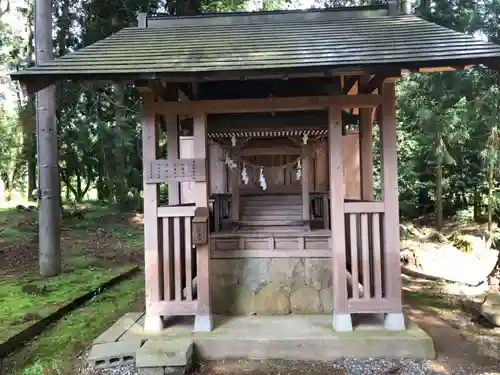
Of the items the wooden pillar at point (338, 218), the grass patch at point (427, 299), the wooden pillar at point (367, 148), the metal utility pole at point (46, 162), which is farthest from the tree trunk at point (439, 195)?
the metal utility pole at point (46, 162)

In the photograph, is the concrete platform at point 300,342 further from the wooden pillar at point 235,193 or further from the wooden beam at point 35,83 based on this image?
the wooden pillar at point 235,193

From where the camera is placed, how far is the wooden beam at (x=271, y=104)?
17.3 feet

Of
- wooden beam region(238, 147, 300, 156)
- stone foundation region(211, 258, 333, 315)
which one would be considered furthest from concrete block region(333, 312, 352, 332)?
wooden beam region(238, 147, 300, 156)

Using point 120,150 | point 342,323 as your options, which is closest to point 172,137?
point 342,323

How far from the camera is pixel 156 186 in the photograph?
17.5 feet

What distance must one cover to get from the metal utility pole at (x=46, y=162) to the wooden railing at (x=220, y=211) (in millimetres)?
3310

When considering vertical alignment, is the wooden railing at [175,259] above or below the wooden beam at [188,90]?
below

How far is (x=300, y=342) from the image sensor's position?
495 cm

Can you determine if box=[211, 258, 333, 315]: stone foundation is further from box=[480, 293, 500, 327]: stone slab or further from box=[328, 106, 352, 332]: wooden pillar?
box=[480, 293, 500, 327]: stone slab

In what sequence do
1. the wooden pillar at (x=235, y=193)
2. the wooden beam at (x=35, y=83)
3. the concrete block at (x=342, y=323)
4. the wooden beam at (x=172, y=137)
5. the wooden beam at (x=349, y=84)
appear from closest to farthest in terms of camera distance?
1. the wooden beam at (x=35, y=83)
2. the concrete block at (x=342, y=323)
3. the wooden beam at (x=349, y=84)
4. the wooden beam at (x=172, y=137)
5. the wooden pillar at (x=235, y=193)

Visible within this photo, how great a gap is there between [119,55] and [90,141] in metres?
11.1

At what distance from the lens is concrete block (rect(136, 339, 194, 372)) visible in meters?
4.46

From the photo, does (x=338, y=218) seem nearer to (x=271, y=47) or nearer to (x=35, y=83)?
(x=271, y=47)

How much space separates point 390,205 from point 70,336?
182 inches
